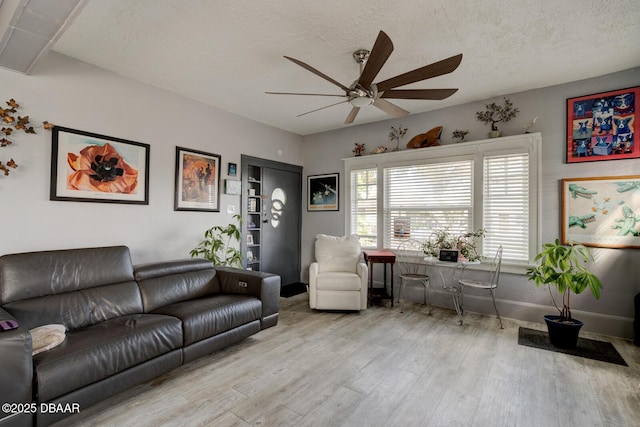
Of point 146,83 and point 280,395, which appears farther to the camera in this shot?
point 146,83

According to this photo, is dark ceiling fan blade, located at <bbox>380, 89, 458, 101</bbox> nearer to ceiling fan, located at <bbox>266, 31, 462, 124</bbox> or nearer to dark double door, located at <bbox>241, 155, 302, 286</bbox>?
ceiling fan, located at <bbox>266, 31, 462, 124</bbox>

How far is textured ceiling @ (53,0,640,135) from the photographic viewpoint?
2125 millimetres

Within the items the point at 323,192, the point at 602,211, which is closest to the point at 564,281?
the point at 602,211

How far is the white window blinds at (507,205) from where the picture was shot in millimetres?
3568

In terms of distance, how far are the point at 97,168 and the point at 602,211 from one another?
529 centimetres

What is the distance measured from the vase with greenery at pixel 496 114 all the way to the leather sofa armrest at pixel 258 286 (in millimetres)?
3309

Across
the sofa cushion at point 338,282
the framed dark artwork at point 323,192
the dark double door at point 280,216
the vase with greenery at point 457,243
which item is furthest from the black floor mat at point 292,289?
the vase with greenery at point 457,243

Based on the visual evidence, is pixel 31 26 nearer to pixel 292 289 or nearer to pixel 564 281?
pixel 292 289

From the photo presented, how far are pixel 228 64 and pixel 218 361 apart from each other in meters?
2.82

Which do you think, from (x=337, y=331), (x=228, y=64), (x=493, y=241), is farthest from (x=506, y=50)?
(x=337, y=331)

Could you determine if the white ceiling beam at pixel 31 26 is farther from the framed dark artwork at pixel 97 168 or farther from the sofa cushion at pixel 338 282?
the sofa cushion at pixel 338 282

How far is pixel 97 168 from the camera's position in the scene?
116 inches

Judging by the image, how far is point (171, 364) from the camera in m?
2.22

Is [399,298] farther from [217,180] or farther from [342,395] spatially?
[217,180]
